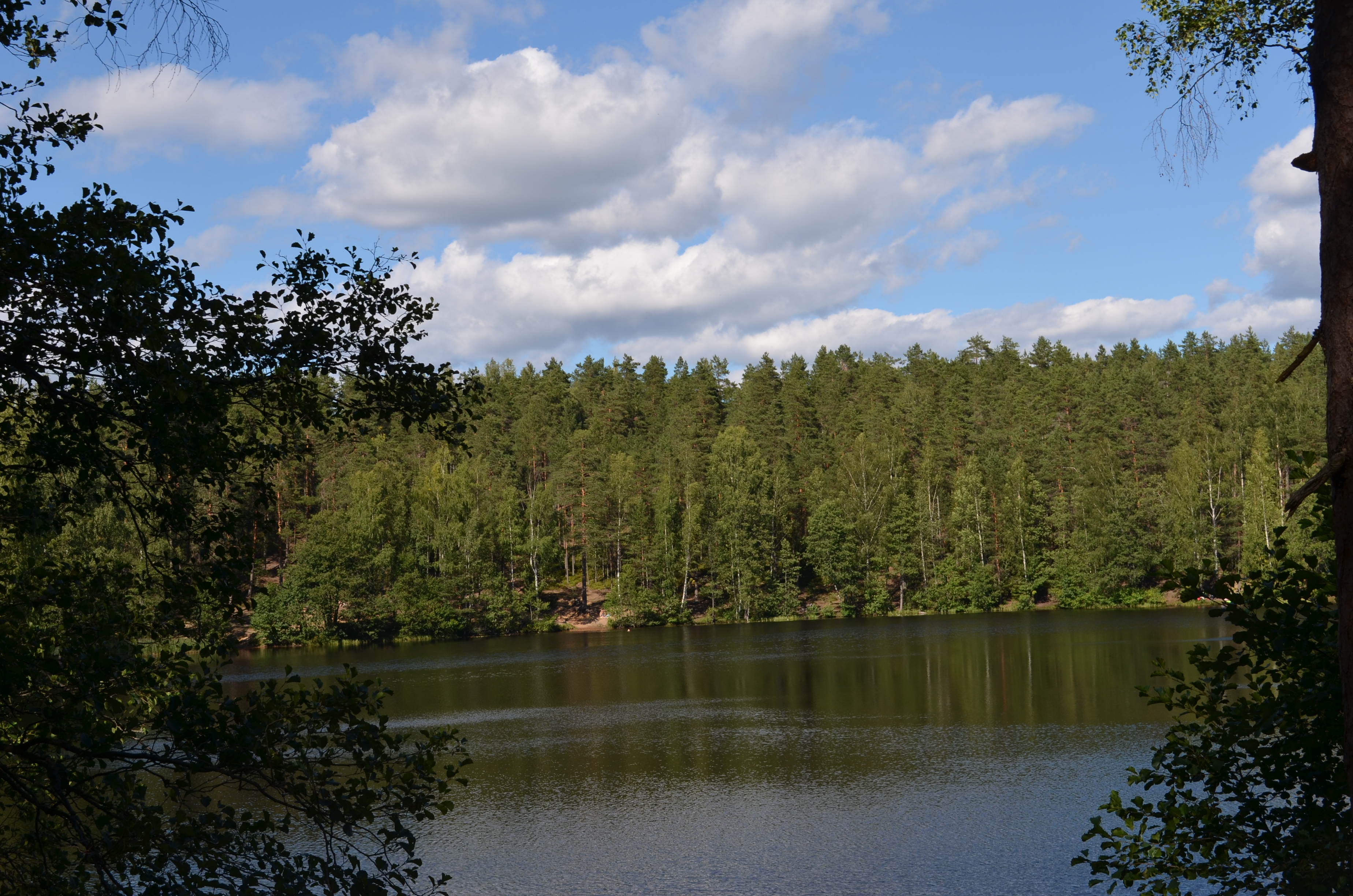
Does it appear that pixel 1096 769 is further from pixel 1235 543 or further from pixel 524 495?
pixel 524 495

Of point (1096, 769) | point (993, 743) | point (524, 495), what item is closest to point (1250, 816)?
point (1096, 769)

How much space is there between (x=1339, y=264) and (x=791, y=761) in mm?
19033

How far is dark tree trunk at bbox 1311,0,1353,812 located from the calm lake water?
1086 cm

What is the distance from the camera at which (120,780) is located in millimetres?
4172

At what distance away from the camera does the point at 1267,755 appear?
19.8 ft

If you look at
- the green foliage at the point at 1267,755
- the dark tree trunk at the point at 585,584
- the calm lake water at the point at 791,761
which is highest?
the green foliage at the point at 1267,755

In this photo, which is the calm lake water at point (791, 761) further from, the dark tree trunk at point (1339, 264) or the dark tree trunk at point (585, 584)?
the dark tree trunk at point (585, 584)

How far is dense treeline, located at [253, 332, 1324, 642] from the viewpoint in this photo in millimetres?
53156

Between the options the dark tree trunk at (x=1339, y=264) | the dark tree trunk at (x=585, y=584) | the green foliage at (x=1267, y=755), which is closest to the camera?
the dark tree trunk at (x=1339, y=264)

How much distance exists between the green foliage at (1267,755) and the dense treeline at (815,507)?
45.0 metres

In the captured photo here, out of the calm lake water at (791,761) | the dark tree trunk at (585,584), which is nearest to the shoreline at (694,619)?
the dark tree trunk at (585,584)

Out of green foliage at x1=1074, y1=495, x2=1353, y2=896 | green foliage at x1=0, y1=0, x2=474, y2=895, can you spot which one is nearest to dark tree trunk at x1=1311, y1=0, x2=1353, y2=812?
green foliage at x1=1074, y1=495, x2=1353, y2=896

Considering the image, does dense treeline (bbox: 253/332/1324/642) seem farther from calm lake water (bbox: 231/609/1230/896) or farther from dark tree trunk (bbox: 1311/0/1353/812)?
dark tree trunk (bbox: 1311/0/1353/812)

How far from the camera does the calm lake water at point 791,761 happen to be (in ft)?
48.0
